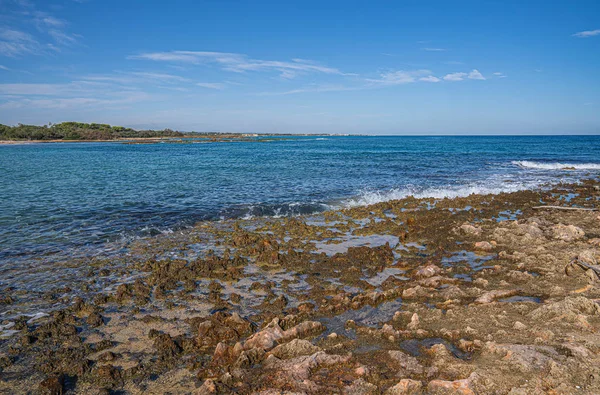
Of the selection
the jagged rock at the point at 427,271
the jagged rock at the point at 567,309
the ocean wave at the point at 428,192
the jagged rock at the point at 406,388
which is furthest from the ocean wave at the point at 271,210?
the jagged rock at the point at 406,388

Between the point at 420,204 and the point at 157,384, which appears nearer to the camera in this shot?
the point at 157,384

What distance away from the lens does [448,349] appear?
17.9 ft

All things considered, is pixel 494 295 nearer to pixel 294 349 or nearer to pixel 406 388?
pixel 406 388

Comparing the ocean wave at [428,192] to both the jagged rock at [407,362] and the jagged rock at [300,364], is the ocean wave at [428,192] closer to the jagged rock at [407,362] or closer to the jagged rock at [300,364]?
the jagged rock at [407,362]

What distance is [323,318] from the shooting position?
6.91 m

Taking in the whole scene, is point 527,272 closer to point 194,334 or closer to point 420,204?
point 194,334

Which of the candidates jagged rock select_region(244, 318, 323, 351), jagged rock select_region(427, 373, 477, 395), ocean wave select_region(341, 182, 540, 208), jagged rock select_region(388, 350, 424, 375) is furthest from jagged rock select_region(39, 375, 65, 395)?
ocean wave select_region(341, 182, 540, 208)

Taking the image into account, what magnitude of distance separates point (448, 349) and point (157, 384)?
4355mm

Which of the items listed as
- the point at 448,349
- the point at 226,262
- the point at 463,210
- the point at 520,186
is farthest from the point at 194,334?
the point at 520,186

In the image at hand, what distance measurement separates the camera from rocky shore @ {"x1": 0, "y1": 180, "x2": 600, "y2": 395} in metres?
4.92

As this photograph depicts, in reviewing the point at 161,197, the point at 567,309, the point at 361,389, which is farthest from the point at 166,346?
the point at 161,197

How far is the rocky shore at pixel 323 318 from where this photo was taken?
4.92 meters

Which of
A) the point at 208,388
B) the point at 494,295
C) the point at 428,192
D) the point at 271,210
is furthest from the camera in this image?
the point at 428,192

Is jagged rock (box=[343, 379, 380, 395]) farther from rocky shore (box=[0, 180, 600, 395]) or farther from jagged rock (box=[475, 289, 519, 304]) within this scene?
jagged rock (box=[475, 289, 519, 304])
